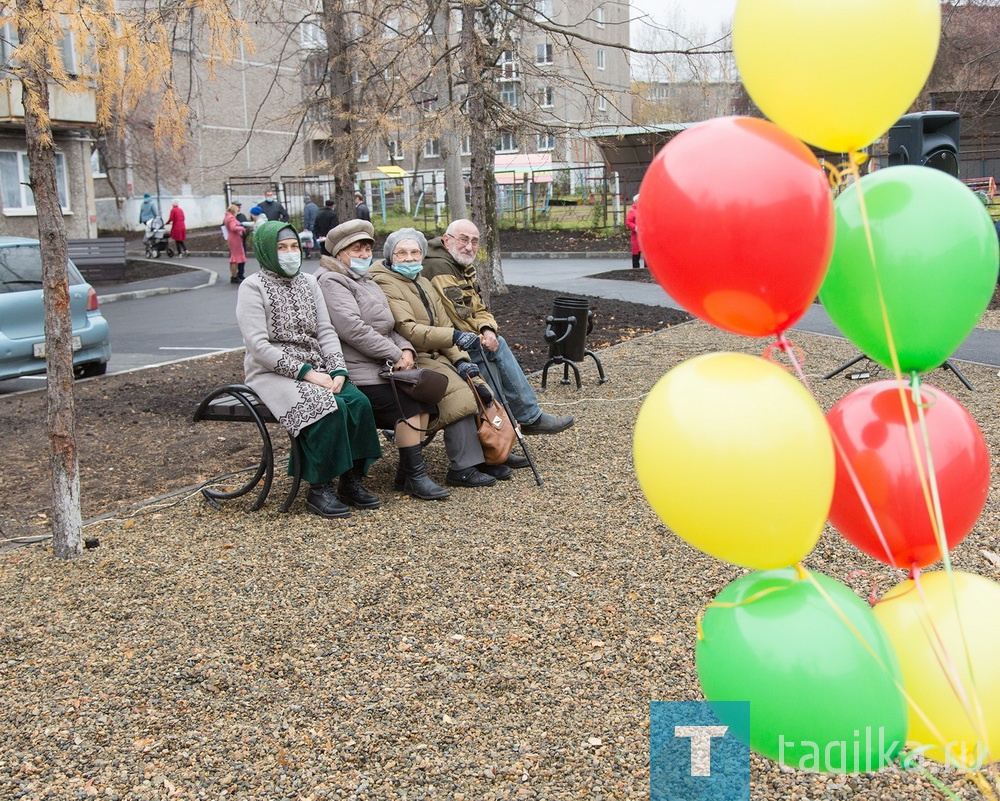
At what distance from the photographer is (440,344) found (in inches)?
241

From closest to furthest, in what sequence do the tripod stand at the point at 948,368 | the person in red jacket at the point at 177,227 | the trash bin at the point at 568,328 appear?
the tripod stand at the point at 948,368 < the trash bin at the point at 568,328 < the person in red jacket at the point at 177,227

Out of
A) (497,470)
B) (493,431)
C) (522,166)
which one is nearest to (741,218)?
(493,431)

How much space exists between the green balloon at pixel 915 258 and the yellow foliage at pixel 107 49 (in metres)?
3.97

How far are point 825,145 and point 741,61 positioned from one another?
0.83ft

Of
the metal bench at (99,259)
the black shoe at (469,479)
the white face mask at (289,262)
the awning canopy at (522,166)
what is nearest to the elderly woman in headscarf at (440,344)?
the black shoe at (469,479)

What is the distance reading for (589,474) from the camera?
6266 mm

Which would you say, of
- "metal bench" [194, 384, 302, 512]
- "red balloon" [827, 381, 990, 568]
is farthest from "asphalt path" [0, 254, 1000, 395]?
"red balloon" [827, 381, 990, 568]

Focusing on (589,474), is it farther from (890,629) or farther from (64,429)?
(890,629)

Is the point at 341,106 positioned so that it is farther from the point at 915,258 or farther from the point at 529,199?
the point at 529,199

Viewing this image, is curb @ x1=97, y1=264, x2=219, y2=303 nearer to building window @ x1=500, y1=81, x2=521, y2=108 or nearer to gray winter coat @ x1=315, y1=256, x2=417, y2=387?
building window @ x1=500, y1=81, x2=521, y2=108

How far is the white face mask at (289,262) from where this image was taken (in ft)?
18.0

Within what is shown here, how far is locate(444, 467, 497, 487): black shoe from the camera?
603cm

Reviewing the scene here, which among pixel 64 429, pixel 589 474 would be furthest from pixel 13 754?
pixel 589 474

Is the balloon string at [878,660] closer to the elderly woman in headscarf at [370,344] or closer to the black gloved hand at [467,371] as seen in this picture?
the elderly woman in headscarf at [370,344]
